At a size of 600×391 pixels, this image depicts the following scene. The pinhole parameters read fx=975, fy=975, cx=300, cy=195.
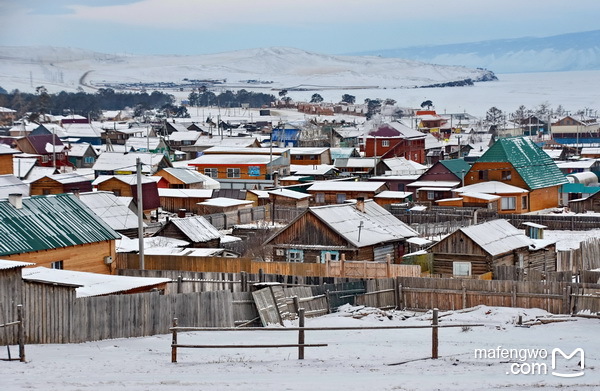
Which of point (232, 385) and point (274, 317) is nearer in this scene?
point (232, 385)

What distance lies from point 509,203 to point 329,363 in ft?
139

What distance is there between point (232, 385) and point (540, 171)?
1921 inches

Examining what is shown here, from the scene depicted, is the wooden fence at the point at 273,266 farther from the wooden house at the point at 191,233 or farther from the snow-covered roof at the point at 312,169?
the snow-covered roof at the point at 312,169

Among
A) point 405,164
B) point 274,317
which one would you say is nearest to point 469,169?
point 405,164

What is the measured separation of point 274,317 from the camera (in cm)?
2333

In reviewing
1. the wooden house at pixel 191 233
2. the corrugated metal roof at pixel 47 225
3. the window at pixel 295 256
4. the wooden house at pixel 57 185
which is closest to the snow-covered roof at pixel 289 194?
the wooden house at pixel 57 185

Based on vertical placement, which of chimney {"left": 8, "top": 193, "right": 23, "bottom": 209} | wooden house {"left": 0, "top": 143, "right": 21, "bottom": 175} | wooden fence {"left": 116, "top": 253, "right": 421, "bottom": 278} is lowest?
wooden fence {"left": 116, "top": 253, "right": 421, "bottom": 278}

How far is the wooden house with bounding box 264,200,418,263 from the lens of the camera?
35.2 metres

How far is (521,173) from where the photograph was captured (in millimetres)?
58969

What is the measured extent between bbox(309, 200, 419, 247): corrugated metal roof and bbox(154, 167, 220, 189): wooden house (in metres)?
29.2

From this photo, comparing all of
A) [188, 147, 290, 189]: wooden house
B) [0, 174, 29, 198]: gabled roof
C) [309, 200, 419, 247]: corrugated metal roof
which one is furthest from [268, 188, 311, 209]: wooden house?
[309, 200, 419, 247]: corrugated metal roof

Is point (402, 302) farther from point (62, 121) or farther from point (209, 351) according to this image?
point (62, 121)

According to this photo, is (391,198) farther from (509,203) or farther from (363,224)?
(363,224)

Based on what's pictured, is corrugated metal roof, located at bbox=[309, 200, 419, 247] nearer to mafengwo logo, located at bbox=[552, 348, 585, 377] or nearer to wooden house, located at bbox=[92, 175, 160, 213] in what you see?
mafengwo logo, located at bbox=[552, 348, 585, 377]
